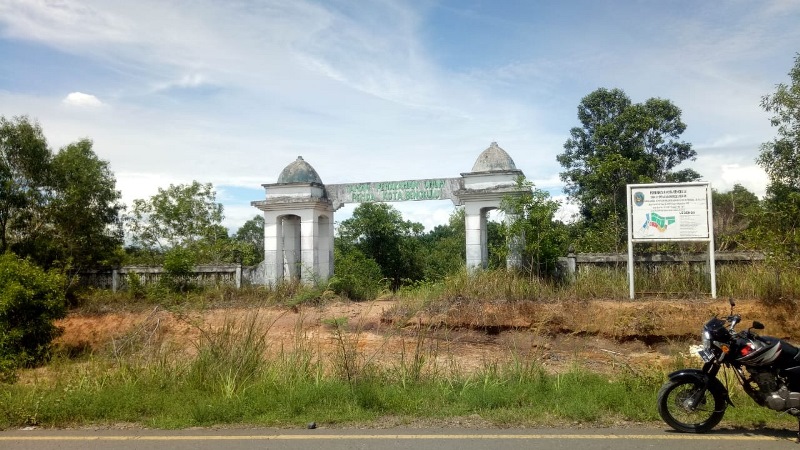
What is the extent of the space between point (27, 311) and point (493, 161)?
11.2 meters

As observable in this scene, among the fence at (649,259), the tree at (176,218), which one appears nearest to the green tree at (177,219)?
the tree at (176,218)

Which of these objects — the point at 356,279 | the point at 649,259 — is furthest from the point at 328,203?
the point at 649,259

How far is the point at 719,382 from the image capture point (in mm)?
6215

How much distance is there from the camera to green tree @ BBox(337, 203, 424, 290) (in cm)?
2216

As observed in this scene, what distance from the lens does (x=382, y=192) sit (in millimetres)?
17016

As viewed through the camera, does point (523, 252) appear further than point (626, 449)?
Yes

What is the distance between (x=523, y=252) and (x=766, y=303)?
5.27 meters

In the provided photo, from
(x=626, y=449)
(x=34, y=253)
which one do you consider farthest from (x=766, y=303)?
(x=34, y=253)

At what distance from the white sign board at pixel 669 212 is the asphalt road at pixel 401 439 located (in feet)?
26.7

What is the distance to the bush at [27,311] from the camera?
1120 cm

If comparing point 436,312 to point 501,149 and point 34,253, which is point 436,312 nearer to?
point 501,149

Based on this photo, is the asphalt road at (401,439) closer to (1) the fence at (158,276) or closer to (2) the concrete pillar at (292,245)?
(1) the fence at (158,276)

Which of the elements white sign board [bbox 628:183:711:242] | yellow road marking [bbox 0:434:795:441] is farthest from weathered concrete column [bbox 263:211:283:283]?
yellow road marking [bbox 0:434:795:441]

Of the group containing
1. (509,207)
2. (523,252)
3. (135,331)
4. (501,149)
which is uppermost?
(501,149)
